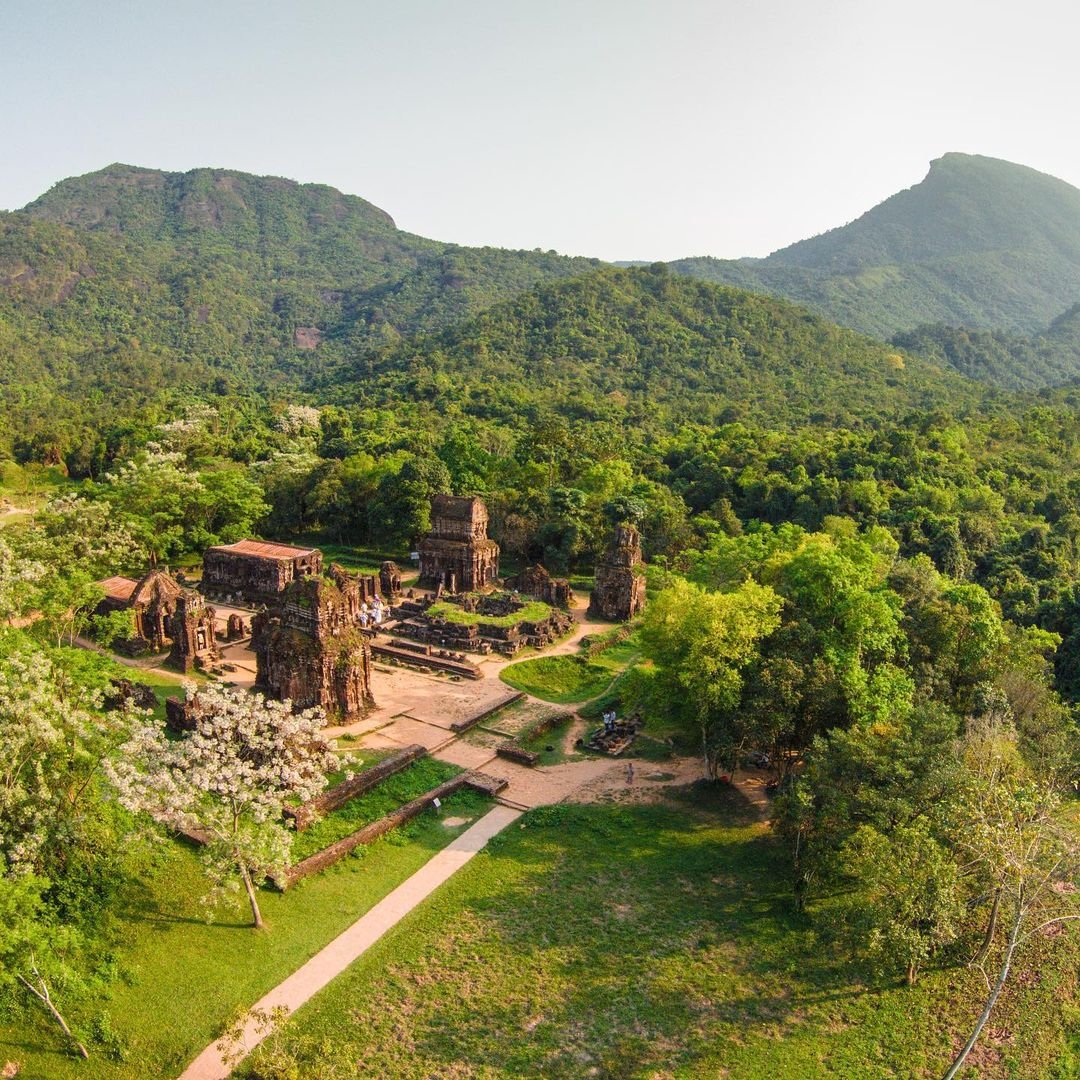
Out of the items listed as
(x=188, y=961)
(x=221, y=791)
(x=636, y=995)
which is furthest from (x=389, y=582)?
(x=636, y=995)

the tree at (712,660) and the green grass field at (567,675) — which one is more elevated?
the tree at (712,660)

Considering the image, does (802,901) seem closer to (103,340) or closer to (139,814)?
(139,814)

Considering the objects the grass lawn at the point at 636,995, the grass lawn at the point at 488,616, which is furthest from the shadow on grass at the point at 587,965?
the grass lawn at the point at 488,616

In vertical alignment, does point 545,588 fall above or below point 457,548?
below

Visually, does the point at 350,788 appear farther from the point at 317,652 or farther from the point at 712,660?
the point at 712,660

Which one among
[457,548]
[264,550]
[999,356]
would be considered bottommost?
[264,550]

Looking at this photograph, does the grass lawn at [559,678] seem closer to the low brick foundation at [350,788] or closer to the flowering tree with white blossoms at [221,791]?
the low brick foundation at [350,788]
